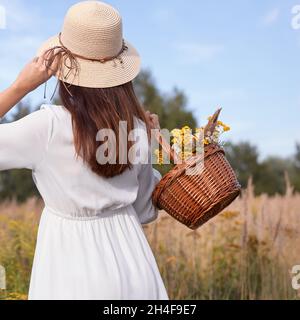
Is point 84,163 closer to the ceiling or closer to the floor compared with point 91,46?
closer to the floor

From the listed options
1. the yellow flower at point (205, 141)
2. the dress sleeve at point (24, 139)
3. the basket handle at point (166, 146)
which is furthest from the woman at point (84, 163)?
the yellow flower at point (205, 141)

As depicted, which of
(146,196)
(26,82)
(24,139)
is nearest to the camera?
(24,139)

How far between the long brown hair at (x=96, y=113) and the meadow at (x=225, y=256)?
2039 millimetres

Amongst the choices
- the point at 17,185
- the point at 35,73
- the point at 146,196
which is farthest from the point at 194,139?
the point at 17,185

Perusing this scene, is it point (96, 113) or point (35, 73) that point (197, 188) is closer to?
point (96, 113)

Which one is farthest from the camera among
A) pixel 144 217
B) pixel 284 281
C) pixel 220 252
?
pixel 220 252

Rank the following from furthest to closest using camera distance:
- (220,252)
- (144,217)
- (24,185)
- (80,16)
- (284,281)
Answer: (24,185)
(220,252)
(284,281)
(144,217)
(80,16)

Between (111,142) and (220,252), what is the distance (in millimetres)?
2816

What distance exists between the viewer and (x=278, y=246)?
4555mm

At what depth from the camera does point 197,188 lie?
2.50 metres

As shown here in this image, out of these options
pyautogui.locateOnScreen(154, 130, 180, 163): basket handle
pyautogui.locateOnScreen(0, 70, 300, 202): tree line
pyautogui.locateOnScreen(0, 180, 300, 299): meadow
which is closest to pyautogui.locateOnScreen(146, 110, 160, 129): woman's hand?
pyautogui.locateOnScreen(154, 130, 180, 163): basket handle

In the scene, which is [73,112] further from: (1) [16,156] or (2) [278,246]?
(2) [278,246]

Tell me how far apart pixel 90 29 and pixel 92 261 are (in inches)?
35.0

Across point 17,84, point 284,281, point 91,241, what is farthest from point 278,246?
point 17,84
